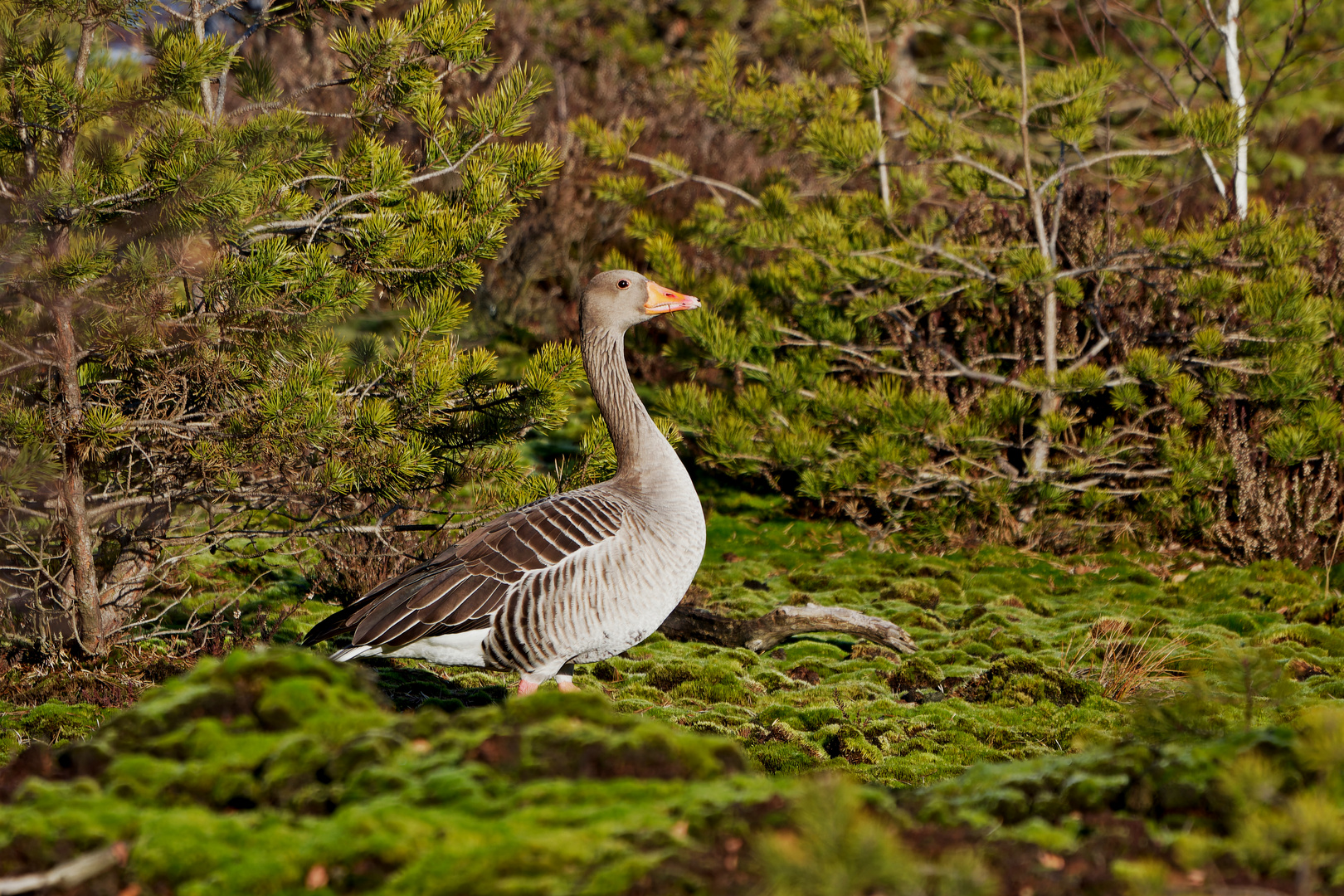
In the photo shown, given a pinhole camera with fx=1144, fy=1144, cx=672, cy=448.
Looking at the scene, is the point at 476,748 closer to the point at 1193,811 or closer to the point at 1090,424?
the point at 1193,811

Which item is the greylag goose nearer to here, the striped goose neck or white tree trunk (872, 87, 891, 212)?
the striped goose neck

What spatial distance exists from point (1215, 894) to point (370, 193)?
16.9 feet

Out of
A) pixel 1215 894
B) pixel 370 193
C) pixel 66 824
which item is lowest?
pixel 66 824

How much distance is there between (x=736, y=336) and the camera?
31.8 feet

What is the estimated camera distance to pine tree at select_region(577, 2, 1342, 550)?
8.79 meters

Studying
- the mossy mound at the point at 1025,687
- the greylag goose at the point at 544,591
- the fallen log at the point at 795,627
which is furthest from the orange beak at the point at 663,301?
the mossy mound at the point at 1025,687

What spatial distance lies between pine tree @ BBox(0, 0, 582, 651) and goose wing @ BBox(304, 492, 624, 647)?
69 cm

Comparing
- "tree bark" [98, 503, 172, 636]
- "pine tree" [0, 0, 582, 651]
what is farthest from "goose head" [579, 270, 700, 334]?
"tree bark" [98, 503, 172, 636]

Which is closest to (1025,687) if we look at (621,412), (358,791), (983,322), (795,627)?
(795,627)

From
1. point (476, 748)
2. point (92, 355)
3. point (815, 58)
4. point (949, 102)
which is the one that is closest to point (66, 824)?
point (476, 748)

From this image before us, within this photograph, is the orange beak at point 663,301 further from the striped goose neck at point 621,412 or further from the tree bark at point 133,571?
the tree bark at point 133,571

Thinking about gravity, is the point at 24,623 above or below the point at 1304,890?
below

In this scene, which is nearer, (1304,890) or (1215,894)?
(1304,890)

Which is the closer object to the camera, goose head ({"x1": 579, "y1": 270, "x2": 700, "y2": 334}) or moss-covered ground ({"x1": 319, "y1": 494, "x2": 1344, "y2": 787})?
moss-covered ground ({"x1": 319, "y1": 494, "x2": 1344, "y2": 787})
